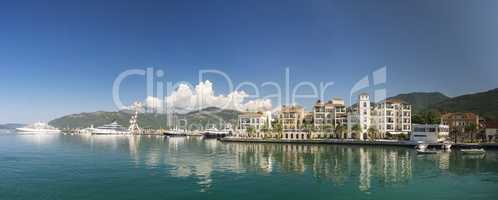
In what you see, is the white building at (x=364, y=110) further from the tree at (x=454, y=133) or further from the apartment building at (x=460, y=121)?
the tree at (x=454, y=133)

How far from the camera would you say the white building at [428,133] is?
79125 millimetres

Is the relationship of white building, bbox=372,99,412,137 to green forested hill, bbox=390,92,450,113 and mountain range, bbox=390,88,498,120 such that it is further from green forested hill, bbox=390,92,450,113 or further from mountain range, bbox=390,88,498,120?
green forested hill, bbox=390,92,450,113

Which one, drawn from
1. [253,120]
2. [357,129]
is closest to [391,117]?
[357,129]

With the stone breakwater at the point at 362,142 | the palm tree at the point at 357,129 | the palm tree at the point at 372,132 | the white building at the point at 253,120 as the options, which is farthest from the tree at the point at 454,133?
the white building at the point at 253,120

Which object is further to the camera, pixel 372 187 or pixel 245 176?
pixel 245 176

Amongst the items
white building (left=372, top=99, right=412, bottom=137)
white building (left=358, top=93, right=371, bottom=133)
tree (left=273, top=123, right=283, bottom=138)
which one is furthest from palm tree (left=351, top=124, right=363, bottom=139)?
tree (left=273, top=123, right=283, bottom=138)

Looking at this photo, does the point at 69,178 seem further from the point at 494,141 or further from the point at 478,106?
the point at 478,106

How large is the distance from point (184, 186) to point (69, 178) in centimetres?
1015

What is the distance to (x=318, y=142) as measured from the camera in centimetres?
9012

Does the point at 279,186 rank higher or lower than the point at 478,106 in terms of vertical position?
lower

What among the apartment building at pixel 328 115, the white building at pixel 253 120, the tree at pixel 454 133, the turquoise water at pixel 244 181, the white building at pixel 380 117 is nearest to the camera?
the turquoise water at pixel 244 181

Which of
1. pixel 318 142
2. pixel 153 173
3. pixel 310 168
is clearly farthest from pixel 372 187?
pixel 318 142

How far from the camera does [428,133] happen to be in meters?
79.6

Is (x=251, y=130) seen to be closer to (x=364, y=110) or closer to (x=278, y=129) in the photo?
(x=278, y=129)
